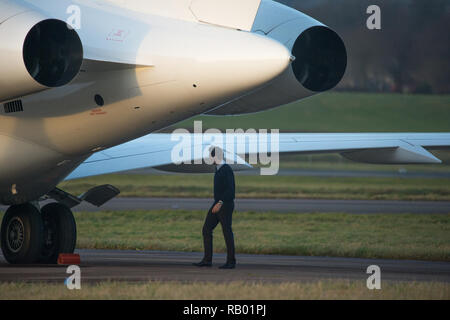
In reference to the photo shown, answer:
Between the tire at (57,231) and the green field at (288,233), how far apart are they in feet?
17.8

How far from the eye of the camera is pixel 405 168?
7719 centimetres

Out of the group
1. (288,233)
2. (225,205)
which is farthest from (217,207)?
(288,233)

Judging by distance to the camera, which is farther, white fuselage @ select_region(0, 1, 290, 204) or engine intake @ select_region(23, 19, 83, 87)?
white fuselage @ select_region(0, 1, 290, 204)

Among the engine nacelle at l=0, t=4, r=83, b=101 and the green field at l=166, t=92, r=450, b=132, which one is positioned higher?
the green field at l=166, t=92, r=450, b=132

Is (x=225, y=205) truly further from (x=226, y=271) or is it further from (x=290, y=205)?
(x=290, y=205)

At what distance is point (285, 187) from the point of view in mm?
54500

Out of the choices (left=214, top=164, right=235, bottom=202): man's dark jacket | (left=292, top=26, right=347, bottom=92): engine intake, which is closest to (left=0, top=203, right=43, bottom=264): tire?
(left=214, top=164, right=235, bottom=202): man's dark jacket

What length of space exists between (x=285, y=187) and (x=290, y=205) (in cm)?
1393

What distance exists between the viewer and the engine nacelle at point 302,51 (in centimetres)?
1484

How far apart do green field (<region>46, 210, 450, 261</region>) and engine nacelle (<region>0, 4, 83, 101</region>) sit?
11626mm

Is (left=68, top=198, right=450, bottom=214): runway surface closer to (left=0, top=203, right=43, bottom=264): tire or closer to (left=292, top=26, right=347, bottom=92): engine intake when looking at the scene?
(left=0, top=203, right=43, bottom=264): tire

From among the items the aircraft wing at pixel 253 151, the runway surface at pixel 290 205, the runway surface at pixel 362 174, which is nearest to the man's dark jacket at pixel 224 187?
the aircraft wing at pixel 253 151

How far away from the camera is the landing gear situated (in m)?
19.2
